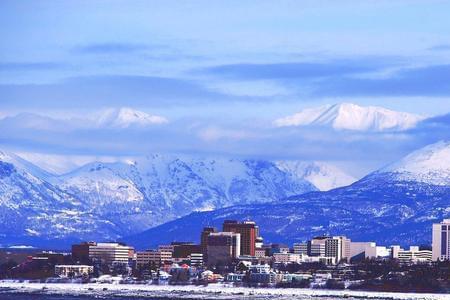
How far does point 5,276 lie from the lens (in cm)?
17850

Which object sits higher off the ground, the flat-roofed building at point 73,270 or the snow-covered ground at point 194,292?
the flat-roofed building at point 73,270

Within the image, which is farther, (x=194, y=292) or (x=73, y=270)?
(x=73, y=270)

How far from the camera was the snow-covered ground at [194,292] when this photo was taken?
5384 inches

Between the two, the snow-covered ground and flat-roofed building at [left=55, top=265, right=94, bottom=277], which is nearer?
the snow-covered ground

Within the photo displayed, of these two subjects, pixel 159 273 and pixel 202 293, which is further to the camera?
pixel 159 273

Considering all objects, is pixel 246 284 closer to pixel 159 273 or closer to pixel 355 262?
pixel 159 273

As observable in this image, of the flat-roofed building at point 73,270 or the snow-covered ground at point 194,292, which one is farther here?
the flat-roofed building at point 73,270

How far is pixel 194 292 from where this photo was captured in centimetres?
14500

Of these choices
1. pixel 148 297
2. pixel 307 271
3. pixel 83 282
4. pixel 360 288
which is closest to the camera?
pixel 148 297

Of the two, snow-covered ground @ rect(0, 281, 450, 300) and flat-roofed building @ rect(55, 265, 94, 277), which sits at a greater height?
flat-roofed building @ rect(55, 265, 94, 277)

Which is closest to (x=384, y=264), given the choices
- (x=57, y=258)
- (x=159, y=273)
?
(x=159, y=273)

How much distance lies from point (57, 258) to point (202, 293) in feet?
175

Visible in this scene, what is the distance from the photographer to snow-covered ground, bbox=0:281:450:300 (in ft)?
449

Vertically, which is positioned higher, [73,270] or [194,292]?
[73,270]
